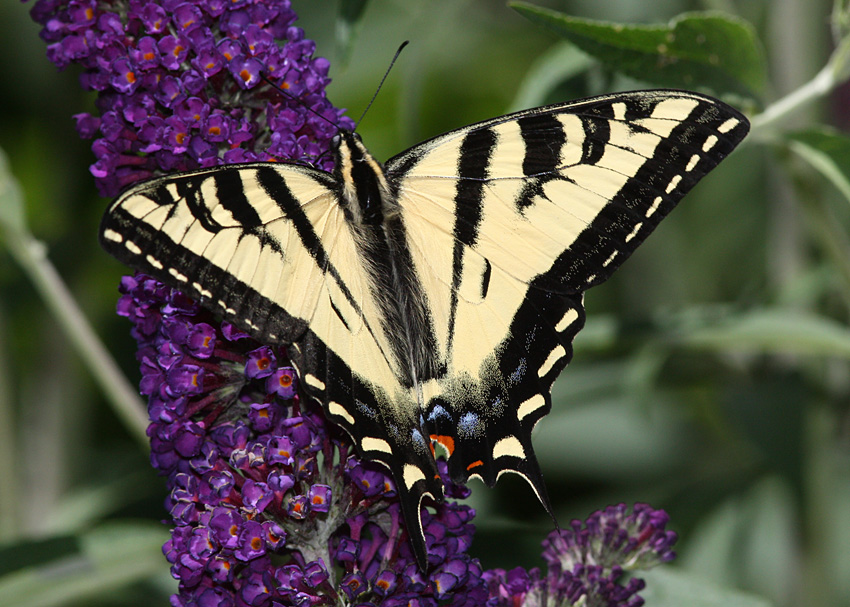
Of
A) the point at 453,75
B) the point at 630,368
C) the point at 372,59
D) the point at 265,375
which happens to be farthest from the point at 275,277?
the point at 453,75

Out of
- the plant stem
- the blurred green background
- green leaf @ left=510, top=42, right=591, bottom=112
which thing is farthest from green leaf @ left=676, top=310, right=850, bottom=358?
the plant stem

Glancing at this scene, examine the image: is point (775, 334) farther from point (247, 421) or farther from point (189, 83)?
point (189, 83)

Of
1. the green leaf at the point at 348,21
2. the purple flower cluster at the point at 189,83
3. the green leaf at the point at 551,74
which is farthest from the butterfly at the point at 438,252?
the green leaf at the point at 551,74

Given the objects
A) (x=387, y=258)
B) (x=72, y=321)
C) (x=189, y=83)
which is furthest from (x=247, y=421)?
(x=72, y=321)

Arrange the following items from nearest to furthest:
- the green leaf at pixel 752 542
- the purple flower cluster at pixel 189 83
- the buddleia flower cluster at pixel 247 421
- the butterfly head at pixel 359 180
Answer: the buddleia flower cluster at pixel 247 421
the purple flower cluster at pixel 189 83
the butterfly head at pixel 359 180
the green leaf at pixel 752 542

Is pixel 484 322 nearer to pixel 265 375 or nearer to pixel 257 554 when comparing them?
pixel 265 375

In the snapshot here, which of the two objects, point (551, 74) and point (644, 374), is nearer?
point (551, 74)

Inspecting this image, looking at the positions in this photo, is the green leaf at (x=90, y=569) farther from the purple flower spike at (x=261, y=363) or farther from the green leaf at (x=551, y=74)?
the green leaf at (x=551, y=74)
